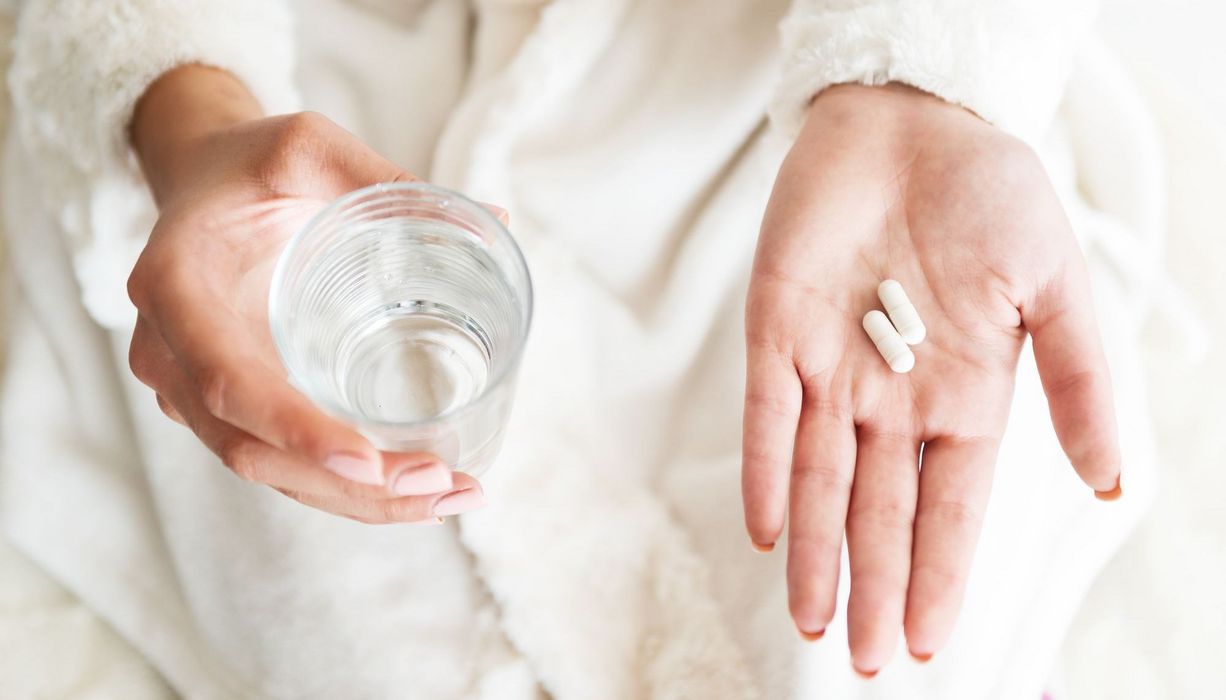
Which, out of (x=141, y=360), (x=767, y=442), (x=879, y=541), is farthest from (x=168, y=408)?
(x=879, y=541)

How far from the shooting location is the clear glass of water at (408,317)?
637 millimetres

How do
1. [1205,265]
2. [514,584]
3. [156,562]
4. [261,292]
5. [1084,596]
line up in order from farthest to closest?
[1205,265] → [1084,596] → [156,562] → [514,584] → [261,292]

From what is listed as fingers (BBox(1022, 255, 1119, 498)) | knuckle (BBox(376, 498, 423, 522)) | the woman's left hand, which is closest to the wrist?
knuckle (BBox(376, 498, 423, 522))

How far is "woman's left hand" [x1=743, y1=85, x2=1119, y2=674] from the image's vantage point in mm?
794

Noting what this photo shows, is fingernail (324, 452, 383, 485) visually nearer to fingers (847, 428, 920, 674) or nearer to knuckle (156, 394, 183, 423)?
knuckle (156, 394, 183, 423)

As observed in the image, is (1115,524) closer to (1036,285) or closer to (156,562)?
(1036,285)

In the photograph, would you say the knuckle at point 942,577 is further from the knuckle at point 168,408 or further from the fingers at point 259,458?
the knuckle at point 168,408

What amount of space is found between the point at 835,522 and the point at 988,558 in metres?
0.27

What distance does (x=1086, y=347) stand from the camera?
82 centimetres

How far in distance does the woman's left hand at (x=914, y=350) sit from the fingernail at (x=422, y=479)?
280 mm

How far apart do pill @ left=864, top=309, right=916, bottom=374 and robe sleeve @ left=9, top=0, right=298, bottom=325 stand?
2.13ft

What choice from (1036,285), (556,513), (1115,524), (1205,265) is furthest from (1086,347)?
(1205,265)

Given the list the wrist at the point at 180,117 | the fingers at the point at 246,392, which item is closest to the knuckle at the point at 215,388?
the fingers at the point at 246,392

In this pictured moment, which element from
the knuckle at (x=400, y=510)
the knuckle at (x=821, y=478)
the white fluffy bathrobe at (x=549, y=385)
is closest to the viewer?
the knuckle at (x=400, y=510)
